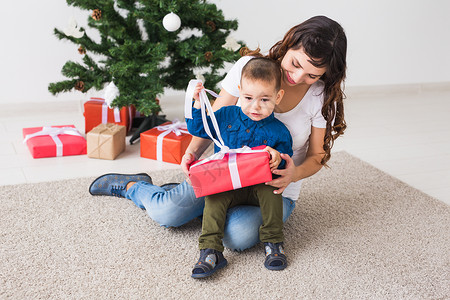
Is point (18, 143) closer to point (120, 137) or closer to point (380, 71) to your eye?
point (120, 137)

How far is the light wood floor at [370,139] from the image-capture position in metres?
2.27

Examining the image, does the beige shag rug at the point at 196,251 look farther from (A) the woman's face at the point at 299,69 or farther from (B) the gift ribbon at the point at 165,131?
(A) the woman's face at the point at 299,69

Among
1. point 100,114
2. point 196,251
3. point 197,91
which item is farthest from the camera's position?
point 100,114

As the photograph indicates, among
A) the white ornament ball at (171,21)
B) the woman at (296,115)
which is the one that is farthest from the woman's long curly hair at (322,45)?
the white ornament ball at (171,21)

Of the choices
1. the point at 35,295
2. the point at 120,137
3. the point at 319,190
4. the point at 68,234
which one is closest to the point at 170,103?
the point at 120,137

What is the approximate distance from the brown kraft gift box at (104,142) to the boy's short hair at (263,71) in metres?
1.12

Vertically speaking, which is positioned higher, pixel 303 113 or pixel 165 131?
pixel 303 113

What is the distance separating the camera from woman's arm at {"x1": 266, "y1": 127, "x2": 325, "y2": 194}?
4.98ft

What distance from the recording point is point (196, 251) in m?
1.61

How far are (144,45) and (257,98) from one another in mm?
1179

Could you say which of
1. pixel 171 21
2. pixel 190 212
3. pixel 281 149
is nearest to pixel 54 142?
pixel 171 21

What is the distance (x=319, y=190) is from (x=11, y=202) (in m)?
1.28

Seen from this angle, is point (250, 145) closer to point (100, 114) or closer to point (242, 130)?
point (242, 130)

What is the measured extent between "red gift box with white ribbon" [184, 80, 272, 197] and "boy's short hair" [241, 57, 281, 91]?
0.14 m
